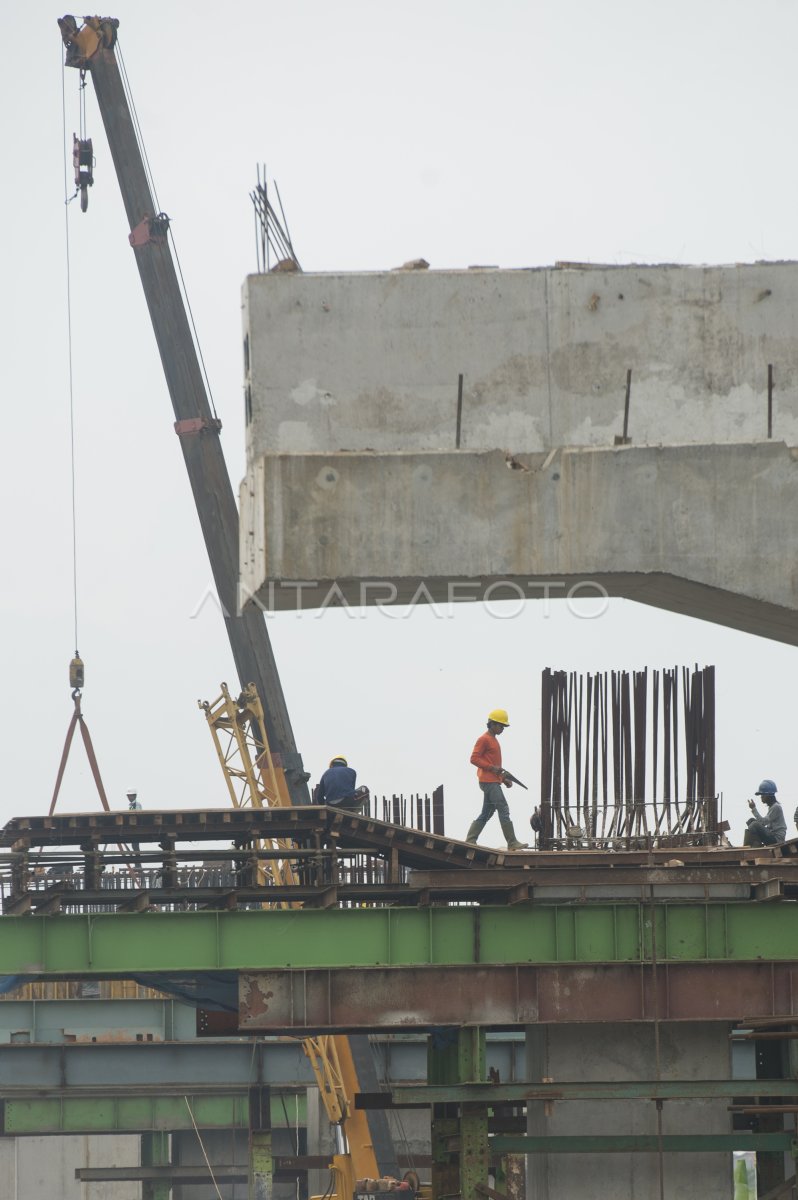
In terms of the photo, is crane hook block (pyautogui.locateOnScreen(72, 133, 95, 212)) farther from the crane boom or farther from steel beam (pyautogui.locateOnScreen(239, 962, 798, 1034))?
steel beam (pyautogui.locateOnScreen(239, 962, 798, 1034))

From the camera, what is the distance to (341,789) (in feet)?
75.8

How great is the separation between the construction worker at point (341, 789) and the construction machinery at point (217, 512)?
6540 millimetres

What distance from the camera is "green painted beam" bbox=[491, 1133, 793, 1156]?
19812 millimetres

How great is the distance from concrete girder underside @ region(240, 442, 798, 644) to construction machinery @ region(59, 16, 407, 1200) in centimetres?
1456

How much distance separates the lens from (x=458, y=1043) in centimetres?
2078

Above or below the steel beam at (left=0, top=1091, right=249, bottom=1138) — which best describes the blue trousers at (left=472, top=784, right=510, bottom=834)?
above

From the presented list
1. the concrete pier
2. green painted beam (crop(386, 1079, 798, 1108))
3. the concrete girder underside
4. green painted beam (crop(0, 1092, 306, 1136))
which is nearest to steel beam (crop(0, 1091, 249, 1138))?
green painted beam (crop(0, 1092, 306, 1136))

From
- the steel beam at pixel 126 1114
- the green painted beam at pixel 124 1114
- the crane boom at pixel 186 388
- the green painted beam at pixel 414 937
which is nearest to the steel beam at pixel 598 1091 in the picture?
the green painted beam at pixel 414 937

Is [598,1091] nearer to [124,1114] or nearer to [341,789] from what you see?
[341,789]

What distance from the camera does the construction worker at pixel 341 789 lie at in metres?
23.1

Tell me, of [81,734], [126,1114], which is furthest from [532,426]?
[126,1114]

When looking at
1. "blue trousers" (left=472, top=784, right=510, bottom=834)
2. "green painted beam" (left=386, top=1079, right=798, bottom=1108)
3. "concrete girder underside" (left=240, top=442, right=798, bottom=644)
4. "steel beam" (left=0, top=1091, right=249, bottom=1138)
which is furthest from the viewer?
"steel beam" (left=0, top=1091, right=249, bottom=1138)

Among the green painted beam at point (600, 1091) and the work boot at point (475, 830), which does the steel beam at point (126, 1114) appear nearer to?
the work boot at point (475, 830)

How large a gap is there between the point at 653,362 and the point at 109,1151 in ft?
107
